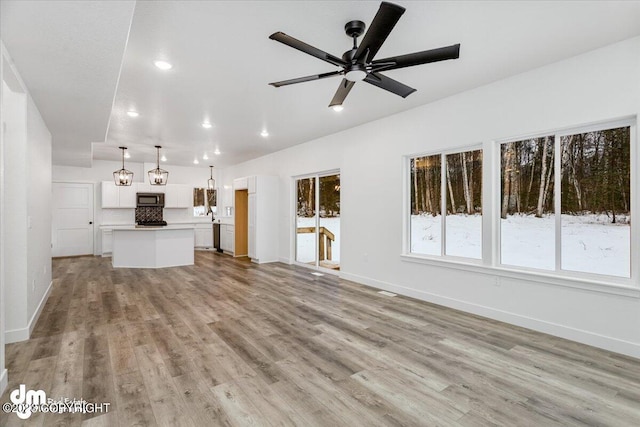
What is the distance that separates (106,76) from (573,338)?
5.19 m

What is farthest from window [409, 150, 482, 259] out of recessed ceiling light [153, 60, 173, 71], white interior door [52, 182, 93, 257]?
white interior door [52, 182, 93, 257]

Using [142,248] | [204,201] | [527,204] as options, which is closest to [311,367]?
[527,204]

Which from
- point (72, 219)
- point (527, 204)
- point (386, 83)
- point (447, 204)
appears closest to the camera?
point (386, 83)

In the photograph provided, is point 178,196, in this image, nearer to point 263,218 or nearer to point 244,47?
point 263,218

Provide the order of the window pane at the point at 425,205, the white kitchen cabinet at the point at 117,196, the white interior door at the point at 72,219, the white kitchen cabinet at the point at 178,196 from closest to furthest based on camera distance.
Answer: the window pane at the point at 425,205 < the white interior door at the point at 72,219 < the white kitchen cabinet at the point at 117,196 < the white kitchen cabinet at the point at 178,196

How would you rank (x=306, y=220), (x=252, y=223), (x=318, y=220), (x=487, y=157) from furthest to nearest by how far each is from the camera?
(x=252, y=223) < (x=306, y=220) < (x=318, y=220) < (x=487, y=157)

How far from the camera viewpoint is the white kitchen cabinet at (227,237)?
9.09 metres

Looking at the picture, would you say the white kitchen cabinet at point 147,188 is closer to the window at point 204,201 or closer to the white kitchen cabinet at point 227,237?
the window at point 204,201

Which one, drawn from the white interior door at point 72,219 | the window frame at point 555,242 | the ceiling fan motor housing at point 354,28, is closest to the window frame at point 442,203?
the window frame at point 555,242

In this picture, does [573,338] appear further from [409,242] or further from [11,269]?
[11,269]

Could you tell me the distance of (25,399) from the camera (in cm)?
217

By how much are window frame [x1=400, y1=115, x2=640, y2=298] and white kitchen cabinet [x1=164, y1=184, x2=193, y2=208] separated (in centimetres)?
780

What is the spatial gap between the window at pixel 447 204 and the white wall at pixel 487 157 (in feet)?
0.75

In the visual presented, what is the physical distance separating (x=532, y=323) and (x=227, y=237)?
7873mm
